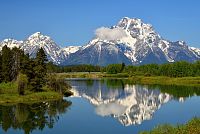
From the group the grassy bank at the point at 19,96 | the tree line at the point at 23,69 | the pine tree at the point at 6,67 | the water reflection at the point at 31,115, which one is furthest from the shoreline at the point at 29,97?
the pine tree at the point at 6,67

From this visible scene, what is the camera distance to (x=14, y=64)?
4569 inches

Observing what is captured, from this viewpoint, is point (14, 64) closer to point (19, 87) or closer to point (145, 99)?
point (19, 87)

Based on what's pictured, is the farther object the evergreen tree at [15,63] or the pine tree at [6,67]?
the pine tree at [6,67]

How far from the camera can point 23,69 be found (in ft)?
344

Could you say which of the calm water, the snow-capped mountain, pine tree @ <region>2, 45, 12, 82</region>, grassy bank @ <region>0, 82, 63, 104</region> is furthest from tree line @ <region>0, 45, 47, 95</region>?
the snow-capped mountain

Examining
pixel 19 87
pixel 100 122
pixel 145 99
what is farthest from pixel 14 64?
pixel 100 122

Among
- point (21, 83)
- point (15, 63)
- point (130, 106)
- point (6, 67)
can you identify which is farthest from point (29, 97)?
point (6, 67)

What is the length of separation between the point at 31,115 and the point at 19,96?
2122cm

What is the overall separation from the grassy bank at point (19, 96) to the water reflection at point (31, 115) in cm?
537

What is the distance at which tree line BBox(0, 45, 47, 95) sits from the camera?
3809 inches

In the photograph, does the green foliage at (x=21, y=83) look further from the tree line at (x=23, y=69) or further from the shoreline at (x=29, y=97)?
the shoreline at (x=29, y=97)

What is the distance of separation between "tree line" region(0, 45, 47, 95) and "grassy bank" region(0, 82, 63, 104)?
89.7 inches

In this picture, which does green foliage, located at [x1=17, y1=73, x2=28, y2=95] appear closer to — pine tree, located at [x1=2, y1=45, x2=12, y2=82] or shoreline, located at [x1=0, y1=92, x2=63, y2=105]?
shoreline, located at [x1=0, y1=92, x2=63, y2=105]

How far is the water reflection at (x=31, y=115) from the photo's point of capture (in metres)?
62.0
